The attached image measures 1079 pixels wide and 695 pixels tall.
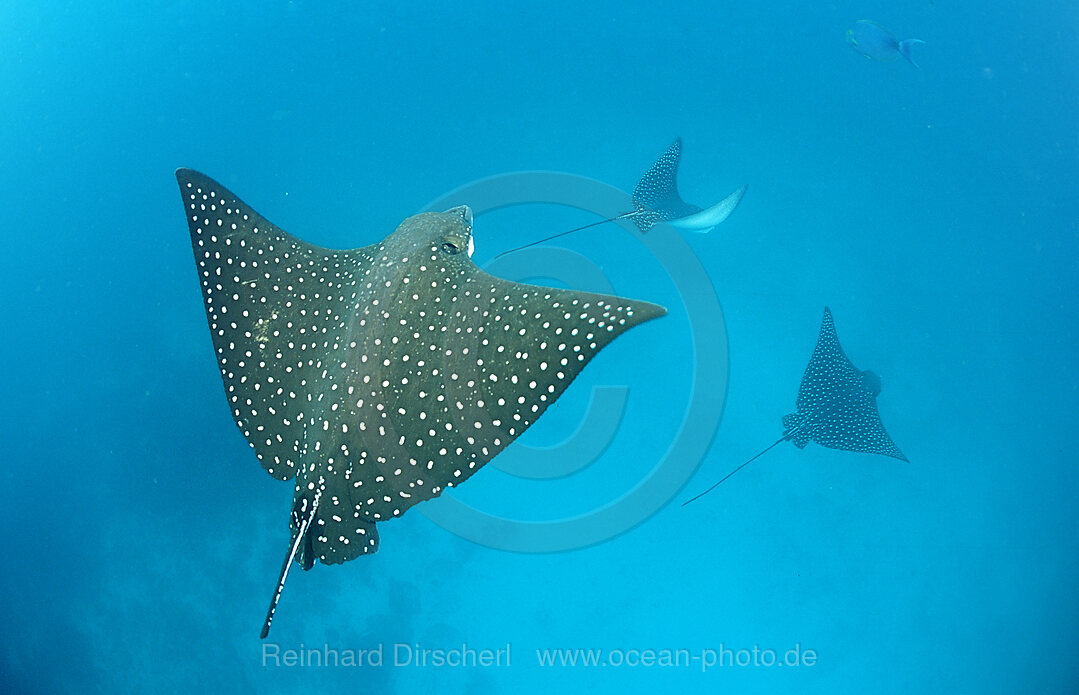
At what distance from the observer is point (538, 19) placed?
2734 mm

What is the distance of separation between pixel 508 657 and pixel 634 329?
159cm

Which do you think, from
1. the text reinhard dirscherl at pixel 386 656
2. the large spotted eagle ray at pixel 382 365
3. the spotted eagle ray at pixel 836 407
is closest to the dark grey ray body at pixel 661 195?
the spotted eagle ray at pixel 836 407

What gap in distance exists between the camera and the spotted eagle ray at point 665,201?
8.79 ft

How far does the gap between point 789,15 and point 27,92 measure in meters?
3.48

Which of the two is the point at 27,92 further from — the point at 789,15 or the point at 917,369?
the point at 917,369

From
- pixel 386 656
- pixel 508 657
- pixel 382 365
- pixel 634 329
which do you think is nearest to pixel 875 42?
pixel 634 329

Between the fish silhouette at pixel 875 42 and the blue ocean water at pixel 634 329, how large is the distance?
142 millimetres

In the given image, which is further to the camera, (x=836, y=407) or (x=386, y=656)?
(x=386, y=656)

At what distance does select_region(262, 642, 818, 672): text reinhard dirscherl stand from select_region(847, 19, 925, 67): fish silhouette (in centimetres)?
262

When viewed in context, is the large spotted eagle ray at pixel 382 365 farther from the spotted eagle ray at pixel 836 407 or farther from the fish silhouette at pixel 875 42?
the fish silhouette at pixel 875 42

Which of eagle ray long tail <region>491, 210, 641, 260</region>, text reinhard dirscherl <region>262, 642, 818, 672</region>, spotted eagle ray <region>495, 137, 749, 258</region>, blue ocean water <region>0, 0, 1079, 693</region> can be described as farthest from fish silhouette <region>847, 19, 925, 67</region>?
text reinhard dirscherl <region>262, 642, 818, 672</region>

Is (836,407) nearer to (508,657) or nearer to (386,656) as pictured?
(508,657)

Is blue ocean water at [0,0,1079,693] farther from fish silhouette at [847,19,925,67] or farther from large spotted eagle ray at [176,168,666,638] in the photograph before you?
large spotted eagle ray at [176,168,666,638]

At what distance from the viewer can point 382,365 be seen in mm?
1767
